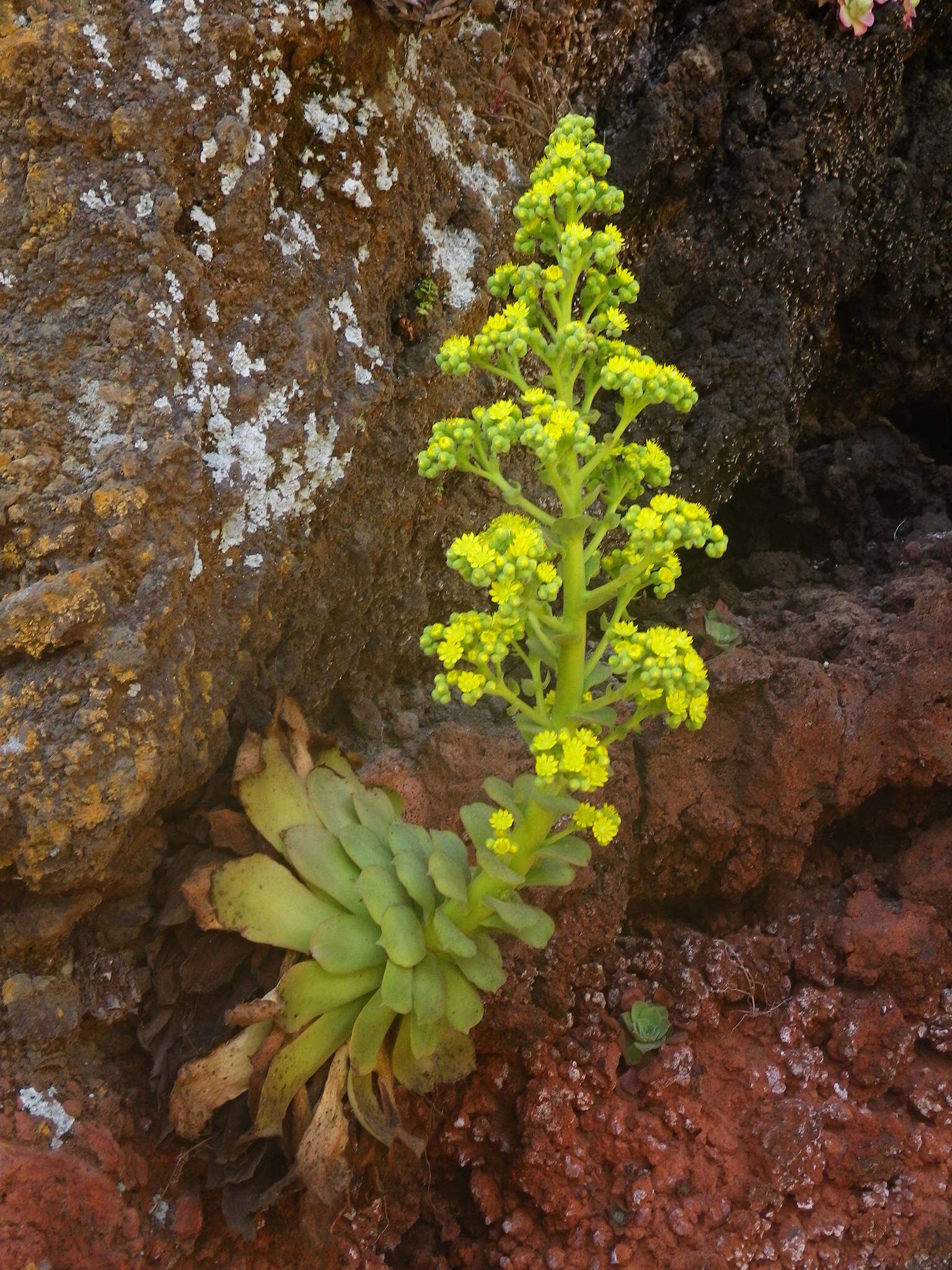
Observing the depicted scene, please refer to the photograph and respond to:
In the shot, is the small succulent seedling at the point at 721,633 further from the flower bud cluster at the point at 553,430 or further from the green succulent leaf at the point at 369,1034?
the green succulent leaf at the point at 369,1034

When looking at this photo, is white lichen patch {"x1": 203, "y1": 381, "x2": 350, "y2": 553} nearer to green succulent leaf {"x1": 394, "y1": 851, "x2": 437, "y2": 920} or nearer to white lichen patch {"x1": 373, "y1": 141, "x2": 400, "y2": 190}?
white lichen patch {"x1": 373, "y1": 141, "x2": 400, "y2": 190}

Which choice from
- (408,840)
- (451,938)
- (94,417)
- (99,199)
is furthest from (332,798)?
(99,199)

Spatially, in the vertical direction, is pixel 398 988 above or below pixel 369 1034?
above

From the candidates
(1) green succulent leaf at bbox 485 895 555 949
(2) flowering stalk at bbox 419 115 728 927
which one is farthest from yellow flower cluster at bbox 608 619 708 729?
(1) green succulent leaf at bbox 485 895 555 949

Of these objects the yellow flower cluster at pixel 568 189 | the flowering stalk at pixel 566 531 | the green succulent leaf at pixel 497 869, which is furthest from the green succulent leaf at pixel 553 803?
the yellow flower cluster at pixel 568 189

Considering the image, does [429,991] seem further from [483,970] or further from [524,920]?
[524,920]

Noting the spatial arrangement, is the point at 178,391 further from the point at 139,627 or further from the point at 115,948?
the point at 115,948

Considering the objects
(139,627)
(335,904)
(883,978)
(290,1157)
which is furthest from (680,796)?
(139,627)

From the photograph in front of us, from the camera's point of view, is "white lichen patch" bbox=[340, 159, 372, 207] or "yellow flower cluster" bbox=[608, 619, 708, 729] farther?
"white lichen patch" bbox=[340, 159, 372, 207]
